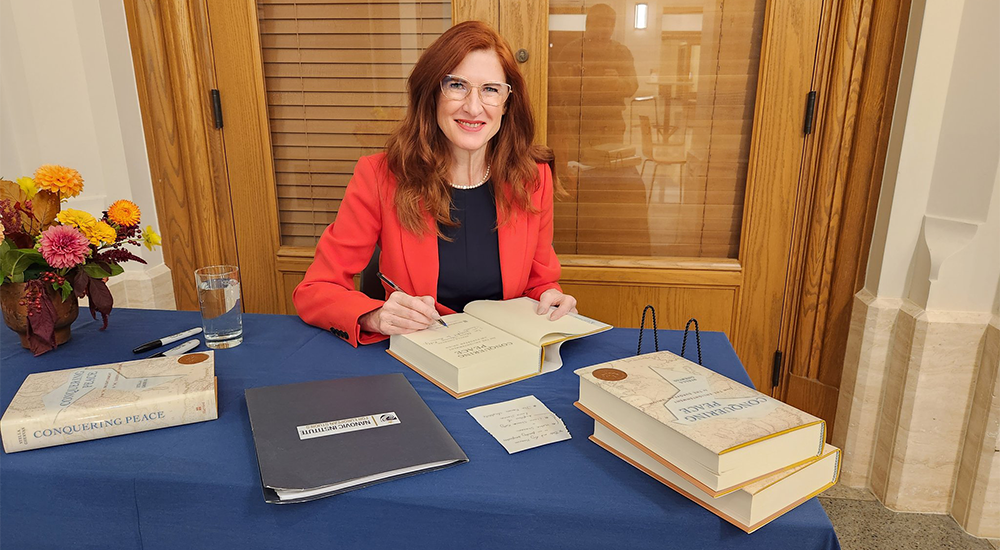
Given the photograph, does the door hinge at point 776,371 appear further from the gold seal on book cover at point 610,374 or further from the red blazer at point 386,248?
the gold seal on book cover at point 610,374

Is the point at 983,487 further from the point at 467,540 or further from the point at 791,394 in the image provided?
the point at 467,540

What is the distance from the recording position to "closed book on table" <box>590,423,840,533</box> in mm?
717

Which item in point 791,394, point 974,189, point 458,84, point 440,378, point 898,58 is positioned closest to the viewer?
point 440,378

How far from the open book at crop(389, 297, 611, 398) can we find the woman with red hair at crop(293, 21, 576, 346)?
0.17 meters

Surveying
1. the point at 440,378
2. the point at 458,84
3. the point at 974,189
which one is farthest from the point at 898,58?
the point at 440,378

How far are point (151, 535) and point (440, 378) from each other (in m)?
0.48

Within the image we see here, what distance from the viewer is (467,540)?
784mm

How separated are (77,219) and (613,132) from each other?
1739 mm

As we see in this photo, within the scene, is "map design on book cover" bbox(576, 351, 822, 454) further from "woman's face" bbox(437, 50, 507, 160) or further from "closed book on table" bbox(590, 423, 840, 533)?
"woman's face" bbox(437, 50, 507, 160)

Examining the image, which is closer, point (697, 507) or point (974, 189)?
point (697, 507)

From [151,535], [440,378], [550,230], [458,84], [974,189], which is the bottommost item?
[151,535]

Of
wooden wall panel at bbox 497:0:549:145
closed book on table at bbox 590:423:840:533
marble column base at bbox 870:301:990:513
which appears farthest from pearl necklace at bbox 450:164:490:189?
marble column base at bbox 870:301:990:513

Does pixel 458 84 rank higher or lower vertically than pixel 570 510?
higher

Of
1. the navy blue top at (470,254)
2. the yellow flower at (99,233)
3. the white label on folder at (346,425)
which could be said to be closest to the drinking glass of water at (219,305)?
the yellow flower at (99,233)
